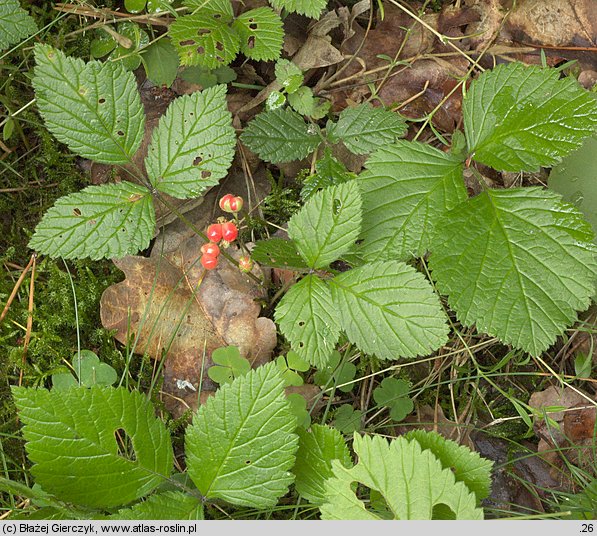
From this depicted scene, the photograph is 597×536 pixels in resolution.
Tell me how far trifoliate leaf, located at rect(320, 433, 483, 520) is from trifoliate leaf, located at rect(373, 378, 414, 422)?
1.69 ft

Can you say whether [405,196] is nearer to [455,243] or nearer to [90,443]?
[455,243]

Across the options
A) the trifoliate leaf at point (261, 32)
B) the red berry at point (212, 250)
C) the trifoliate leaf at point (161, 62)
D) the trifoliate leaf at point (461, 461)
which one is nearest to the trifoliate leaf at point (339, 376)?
the trifoliate leaf at point (461, 461)

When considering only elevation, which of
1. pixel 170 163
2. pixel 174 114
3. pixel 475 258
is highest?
pixel 174 114

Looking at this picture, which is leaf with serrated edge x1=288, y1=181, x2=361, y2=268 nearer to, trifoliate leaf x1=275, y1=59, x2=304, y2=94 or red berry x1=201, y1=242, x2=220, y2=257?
red berry x1=201, y1=242, x2=220, y2=257

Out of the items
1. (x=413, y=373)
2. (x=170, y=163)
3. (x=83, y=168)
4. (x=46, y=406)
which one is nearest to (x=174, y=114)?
(x=170, y=163)

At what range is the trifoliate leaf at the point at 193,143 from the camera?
2520mm

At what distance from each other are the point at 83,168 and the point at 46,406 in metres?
1.24

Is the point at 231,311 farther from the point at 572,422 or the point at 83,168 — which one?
the point at 572,422

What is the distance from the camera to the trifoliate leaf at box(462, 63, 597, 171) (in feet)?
7.97

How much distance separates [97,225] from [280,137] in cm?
90

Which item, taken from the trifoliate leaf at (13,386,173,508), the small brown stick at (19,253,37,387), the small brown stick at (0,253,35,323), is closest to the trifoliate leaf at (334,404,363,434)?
the trifoliate leaf at (13,386,173,508)

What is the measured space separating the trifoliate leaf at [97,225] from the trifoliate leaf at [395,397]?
3.92ft

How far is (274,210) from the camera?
298 centimetres

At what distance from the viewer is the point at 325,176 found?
2.79 metres
